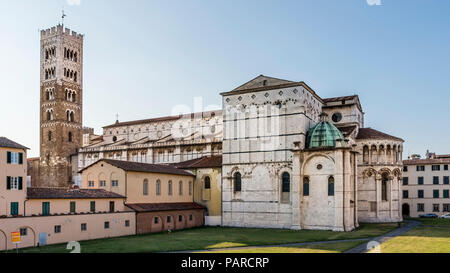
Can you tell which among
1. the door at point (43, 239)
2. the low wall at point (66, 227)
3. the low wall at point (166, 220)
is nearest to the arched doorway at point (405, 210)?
the low wall at point (166, 220)

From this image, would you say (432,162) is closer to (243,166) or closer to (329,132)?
(329,132)

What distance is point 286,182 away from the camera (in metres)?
45.4

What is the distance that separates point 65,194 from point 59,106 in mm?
45626

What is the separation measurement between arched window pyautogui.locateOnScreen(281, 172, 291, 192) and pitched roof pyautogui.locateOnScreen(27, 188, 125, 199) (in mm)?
17494

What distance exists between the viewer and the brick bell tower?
7506 cm

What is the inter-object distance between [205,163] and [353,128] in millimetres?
19007

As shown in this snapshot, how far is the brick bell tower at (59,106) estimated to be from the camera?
246 ft

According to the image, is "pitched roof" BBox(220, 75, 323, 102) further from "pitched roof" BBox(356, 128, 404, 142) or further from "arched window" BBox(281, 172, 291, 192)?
"arched window" BBox(281, 172, 291, 192)

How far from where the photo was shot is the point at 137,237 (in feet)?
120

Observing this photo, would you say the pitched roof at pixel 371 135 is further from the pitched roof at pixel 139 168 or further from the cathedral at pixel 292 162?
the pitched roof at pixel 139 168

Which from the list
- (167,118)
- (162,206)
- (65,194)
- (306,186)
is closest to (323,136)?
(306,186)

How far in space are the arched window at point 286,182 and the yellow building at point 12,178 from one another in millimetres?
25994
